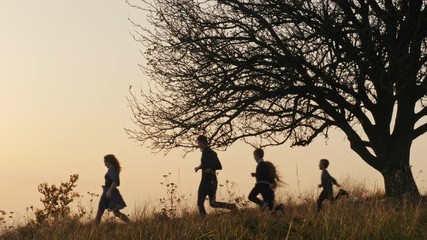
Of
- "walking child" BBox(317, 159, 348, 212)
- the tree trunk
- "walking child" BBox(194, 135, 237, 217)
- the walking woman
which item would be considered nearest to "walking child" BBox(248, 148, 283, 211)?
"walking child" BBox(194, 135, 237, 217)

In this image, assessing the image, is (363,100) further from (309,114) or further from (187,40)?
(187,40)

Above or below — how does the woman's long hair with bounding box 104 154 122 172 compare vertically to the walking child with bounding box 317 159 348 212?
above

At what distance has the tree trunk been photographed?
15712mm

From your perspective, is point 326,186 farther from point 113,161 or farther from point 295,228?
point 295,228

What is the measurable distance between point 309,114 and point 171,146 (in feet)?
12.7

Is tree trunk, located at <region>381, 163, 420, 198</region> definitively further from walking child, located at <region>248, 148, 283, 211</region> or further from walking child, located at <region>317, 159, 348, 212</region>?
walking child, located at <region>248, 148, 283, 211</region>

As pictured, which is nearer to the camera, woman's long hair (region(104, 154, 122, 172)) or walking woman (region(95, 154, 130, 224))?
walking woman (region(95, 154, 130, 224))

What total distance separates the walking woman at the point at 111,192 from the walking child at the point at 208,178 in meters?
1.64

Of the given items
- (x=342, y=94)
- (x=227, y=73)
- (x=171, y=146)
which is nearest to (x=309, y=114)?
(x=342, y=94)

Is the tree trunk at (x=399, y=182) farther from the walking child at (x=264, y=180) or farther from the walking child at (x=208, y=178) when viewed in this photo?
the walking child at (x=208, y=178)

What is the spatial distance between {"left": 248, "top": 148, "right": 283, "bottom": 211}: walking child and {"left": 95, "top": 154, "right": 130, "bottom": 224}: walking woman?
270 centimetres

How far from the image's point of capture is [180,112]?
54.6ft

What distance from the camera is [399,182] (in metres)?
15.9

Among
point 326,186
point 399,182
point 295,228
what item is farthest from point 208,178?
point 399,182
